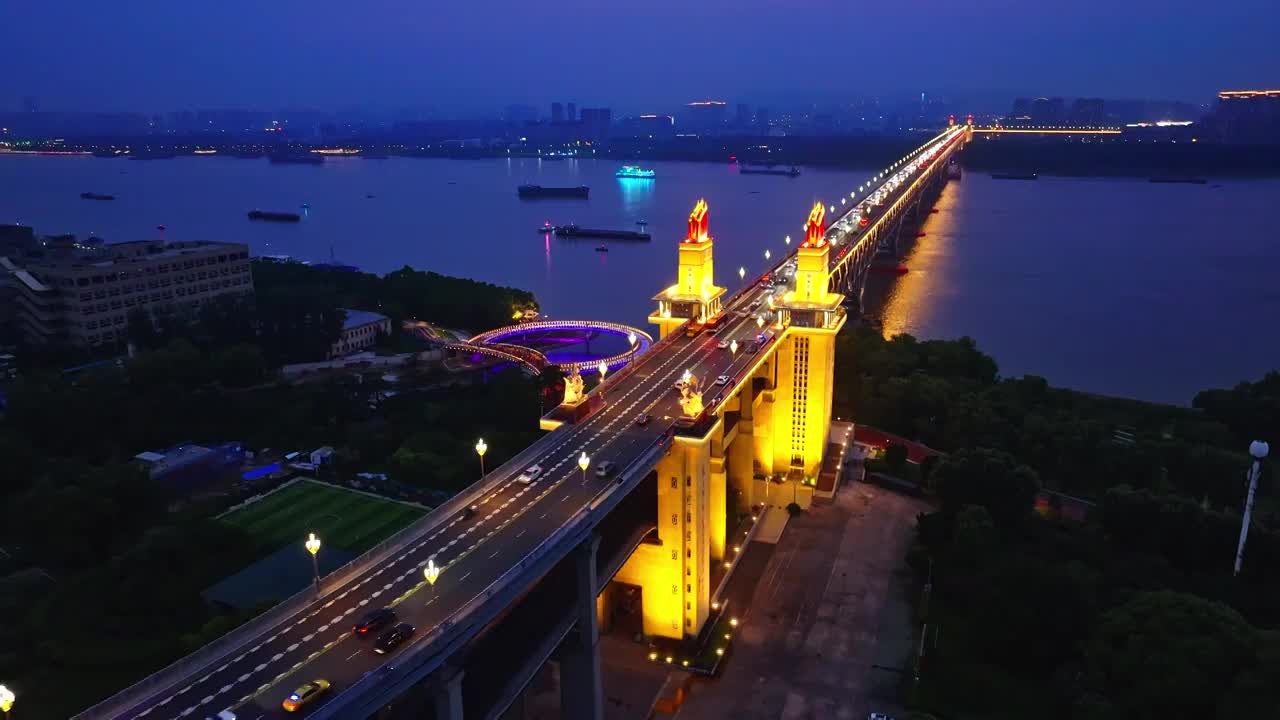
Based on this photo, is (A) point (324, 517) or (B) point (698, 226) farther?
→ (B) point (698, 226)

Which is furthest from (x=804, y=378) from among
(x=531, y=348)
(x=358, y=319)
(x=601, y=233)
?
(x=601, y=233)

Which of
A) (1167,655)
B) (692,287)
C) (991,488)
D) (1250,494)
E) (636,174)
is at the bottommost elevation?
(1167,655)

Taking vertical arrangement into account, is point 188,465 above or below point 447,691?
below

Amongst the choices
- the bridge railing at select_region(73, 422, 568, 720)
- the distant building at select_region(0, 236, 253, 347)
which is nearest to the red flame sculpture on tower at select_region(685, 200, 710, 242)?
the bridge railing at select_region(73, 422, 568, 720)

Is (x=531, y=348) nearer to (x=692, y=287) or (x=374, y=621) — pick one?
(x=692, y=287)

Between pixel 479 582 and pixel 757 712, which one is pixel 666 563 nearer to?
pixel 757 712

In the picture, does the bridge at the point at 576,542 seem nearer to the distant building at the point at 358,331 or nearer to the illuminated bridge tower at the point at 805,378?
the illuminated bridge tower at the point at 805,378

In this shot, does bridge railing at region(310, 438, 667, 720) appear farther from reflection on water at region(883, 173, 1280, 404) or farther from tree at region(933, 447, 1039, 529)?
reflection on water at region(883, 173, 1280, 404)
